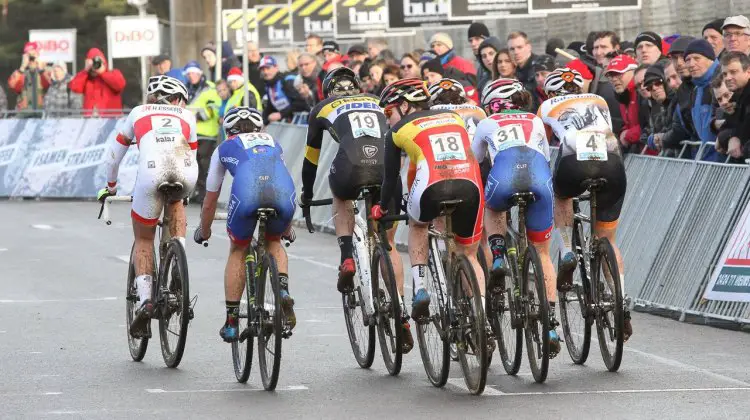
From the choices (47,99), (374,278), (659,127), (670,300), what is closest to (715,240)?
(670,300)

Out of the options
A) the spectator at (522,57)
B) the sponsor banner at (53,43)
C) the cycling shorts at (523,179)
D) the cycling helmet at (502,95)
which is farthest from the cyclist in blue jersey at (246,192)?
the sponsor banner at (53,43)

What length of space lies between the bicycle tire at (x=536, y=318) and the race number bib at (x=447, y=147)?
0.76m

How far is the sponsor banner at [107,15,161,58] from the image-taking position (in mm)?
37781

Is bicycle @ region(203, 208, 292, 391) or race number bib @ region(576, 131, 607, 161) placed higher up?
race number bib @ region(576, 131, 607, 161)

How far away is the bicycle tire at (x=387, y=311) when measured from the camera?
1168 centimetres

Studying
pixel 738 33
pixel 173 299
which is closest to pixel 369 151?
pixel 173 299

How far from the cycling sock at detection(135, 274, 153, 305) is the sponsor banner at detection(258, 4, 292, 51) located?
26.7m

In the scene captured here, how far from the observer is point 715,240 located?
14.6 m

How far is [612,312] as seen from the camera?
38.8 feet

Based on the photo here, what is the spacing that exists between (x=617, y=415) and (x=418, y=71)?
477 inches

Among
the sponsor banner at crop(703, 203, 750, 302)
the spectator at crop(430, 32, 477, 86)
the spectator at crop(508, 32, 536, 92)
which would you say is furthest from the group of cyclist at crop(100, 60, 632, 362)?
the spectator at crop(430, 32, 477, 86)

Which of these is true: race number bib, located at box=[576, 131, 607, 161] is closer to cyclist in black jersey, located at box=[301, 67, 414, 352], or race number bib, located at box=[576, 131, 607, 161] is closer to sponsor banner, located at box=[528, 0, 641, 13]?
cyclist in black jersey, located at box=[301, 67, 414, 352]

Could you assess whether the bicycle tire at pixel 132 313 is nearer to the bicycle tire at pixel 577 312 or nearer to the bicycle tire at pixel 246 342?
the bicycle tire at pixel 246 342

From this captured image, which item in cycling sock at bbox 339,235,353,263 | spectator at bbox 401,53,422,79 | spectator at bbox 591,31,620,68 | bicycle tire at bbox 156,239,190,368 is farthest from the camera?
spectator at bbox 401,53,422,79
